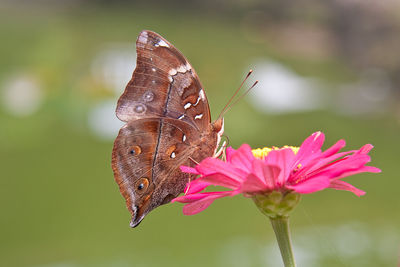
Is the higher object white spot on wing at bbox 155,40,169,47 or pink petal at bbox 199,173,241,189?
white spot on wing at bbox 155,40,169,47

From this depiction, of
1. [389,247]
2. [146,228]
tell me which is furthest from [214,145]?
[389,247]

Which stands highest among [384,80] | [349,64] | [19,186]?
[349,64]

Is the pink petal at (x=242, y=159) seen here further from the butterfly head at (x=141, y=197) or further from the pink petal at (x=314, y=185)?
the butterfly head at (x=141, y=197)

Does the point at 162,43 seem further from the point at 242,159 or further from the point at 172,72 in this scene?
the point at 242,159

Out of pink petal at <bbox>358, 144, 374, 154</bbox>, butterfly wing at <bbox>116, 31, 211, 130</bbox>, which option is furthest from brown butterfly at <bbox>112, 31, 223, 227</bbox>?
pink petal at <bbox>358, 144, 374, 154</bbox>

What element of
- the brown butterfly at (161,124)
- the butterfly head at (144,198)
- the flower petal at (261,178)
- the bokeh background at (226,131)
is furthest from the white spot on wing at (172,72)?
the bokeh background at (226,131)

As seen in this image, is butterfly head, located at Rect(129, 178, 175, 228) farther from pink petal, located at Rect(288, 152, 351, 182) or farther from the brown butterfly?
pink petal, located at Rect(288, 152, 351, 182)

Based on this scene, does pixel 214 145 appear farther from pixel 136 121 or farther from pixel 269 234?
pixel 269 234
